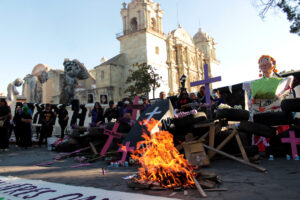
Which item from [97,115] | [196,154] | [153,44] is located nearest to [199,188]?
[196,154]

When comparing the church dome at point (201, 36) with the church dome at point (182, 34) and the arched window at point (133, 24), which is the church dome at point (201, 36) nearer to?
the church dome at point (182, 34)

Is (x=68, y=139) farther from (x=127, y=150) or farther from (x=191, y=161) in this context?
(x=191, y=161)

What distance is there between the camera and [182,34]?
47469 millimetres

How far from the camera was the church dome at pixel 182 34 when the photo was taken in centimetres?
4503

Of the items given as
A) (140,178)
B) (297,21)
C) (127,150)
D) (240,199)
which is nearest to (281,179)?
(240,199)

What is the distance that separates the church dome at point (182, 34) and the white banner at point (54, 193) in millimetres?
43558

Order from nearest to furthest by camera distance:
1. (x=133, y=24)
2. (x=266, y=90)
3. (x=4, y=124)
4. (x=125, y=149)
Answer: (x=125, y=149), (x=266, y=90), (x=4, y=124), (x=133, y=24)

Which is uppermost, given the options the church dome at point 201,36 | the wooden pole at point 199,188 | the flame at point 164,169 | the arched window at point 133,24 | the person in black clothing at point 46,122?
the church dome at point 201,36

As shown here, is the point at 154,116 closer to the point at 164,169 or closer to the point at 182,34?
the point at 164,169

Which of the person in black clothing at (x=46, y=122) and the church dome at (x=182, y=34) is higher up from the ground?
the church dome at (x=182, y=34)

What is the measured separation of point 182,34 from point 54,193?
4759 cm

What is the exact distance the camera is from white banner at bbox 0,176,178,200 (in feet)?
9.10

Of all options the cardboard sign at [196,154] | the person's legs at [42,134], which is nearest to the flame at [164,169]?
the cardboard sign at [196,154]

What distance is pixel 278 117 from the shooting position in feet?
17.3
